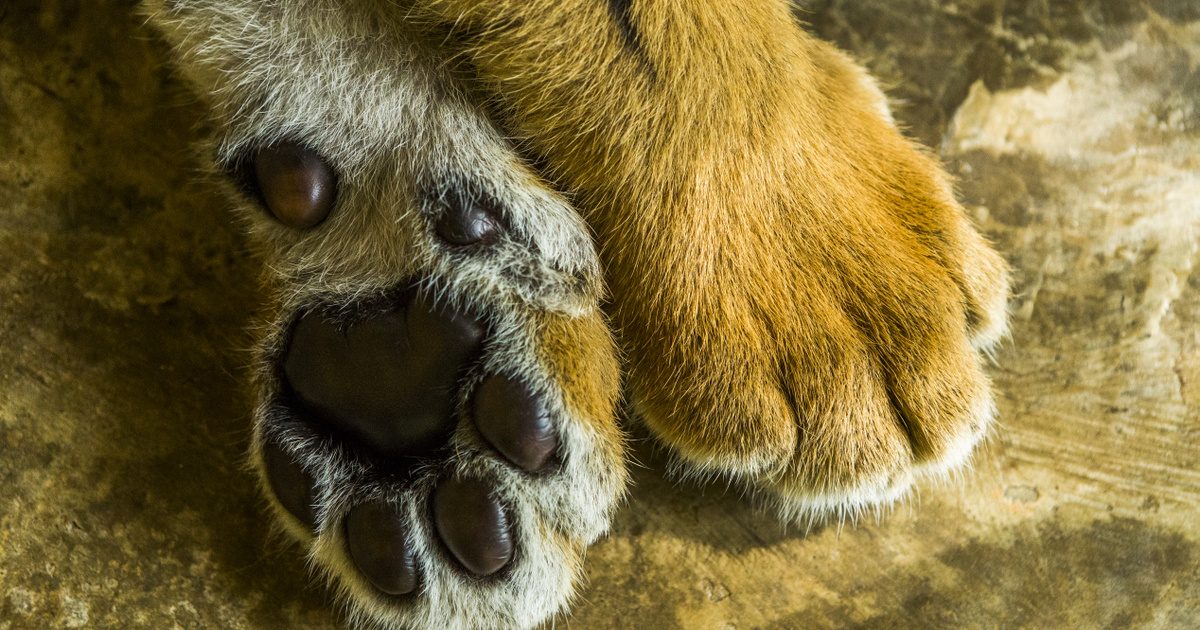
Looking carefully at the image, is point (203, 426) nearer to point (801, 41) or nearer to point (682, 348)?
point (682, 348)

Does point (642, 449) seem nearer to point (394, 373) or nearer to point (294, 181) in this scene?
point (394, 373)

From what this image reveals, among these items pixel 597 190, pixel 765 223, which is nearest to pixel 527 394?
pixel 597 190

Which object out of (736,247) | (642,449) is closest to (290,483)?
(642,449)

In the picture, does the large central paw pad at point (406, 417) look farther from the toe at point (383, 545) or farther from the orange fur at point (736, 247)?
the orange fur at point (736, 247)

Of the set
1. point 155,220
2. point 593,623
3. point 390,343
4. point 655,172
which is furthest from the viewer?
point 155,220

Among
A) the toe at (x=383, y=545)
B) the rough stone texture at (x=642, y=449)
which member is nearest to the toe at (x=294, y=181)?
the rough stone texture at (x=642, y=449)
